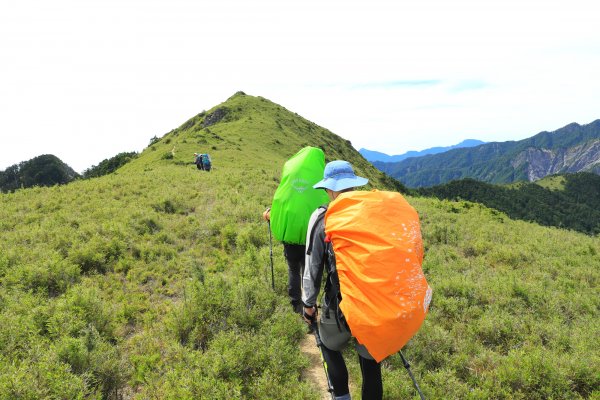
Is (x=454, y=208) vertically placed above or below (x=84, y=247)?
below

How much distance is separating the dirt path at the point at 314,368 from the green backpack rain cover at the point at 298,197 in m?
2.15

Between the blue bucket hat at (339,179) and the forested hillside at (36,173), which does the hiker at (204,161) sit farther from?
the forested hillside at (36,173)

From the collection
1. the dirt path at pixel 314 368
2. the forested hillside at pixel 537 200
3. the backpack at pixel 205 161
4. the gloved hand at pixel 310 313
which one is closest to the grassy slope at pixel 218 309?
the dirt path at pixel 314 368

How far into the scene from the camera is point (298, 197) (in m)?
5.70

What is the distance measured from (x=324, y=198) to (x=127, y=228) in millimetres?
8089

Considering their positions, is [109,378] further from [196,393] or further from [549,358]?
[549,358]

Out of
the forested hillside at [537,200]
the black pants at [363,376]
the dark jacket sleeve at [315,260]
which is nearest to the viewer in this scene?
the black pants at [363,376]

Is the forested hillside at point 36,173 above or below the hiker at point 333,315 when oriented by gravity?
above

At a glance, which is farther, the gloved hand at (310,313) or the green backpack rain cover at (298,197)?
the green backpack rain cover at (298,197)

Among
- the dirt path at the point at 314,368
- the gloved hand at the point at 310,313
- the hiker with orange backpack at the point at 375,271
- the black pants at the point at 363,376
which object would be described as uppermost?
the hiker with orange backpack at the point at 375,271

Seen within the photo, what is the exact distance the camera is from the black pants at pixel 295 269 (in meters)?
6.28

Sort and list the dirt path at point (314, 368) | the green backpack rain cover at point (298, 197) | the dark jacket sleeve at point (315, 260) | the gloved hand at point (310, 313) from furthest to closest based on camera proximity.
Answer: the green backpack rain cover at point (298, 197) → the dirt path at point (314, 368) → the gloved hand at point (310, 313) → the dark jacket sleeve at point (315, 260)

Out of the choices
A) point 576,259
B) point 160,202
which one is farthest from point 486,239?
point 160,202

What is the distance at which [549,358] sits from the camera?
529 cm
